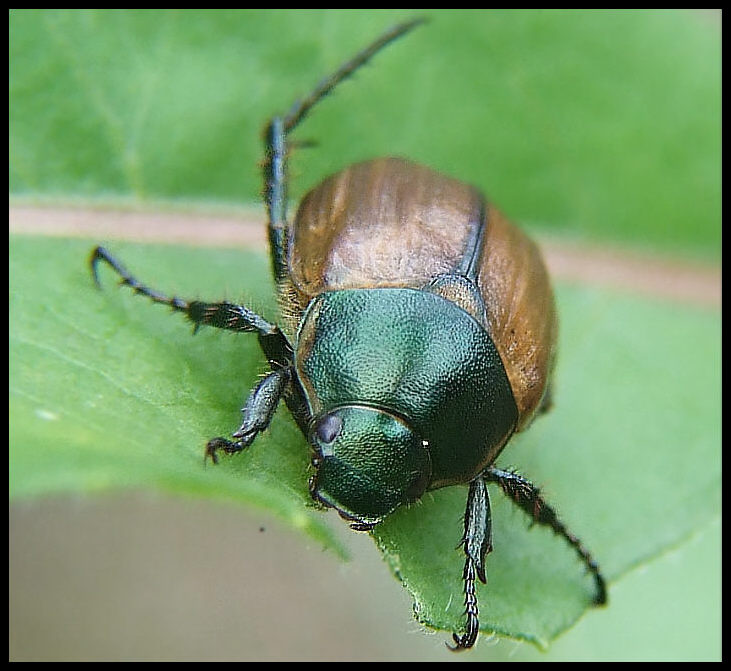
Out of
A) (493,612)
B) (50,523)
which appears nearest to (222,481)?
(493,612)

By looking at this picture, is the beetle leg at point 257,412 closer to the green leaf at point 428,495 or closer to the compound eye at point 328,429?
the green leaf at point 428,495

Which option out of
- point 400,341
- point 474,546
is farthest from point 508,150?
point 474,546

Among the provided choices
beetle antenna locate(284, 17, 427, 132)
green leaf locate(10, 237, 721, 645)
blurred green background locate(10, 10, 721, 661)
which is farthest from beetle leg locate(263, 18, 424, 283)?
green leaf locate(10, 237, 721, 645)

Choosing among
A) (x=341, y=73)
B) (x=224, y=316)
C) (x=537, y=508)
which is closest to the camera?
(x=224, y=316)

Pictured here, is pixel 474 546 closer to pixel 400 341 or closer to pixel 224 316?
pixel 400 341

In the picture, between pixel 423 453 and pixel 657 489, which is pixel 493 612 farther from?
pixel 657 489

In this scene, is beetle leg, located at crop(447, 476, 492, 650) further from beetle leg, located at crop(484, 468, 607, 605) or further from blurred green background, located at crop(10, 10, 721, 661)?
blurred green background, located at crop(10, 10, 721, 661)
